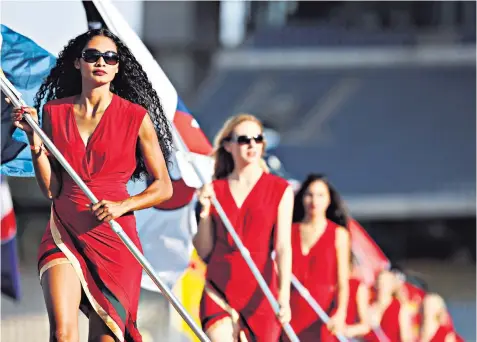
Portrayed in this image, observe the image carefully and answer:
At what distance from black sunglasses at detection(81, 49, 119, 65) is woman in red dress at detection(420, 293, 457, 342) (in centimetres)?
323

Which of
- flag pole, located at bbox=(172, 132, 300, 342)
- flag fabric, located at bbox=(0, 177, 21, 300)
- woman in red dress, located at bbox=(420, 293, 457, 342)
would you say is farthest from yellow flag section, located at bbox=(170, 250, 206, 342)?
woman in red dress, located at bbox=(420, 293, 457, 342)

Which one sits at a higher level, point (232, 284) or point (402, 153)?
point (232, 284)

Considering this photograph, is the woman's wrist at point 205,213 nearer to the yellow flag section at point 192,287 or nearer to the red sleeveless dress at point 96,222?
the yellow flag section at point 192,287

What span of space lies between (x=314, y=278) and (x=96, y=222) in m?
1.65

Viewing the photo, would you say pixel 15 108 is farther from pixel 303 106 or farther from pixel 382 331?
pixel 303 106

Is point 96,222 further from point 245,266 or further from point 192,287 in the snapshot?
point 192,287

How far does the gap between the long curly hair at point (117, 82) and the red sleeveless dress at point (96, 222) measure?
11 cm

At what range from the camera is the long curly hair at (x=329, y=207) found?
6211 millimetres

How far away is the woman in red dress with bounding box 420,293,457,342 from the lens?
744cm

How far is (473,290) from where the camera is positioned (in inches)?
596

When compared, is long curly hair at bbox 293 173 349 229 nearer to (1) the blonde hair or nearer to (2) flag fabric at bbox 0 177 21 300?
(1) the blonde hair

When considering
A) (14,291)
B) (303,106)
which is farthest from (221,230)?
(303,106)

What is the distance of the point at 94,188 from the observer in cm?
483

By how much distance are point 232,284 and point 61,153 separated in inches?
46.0
